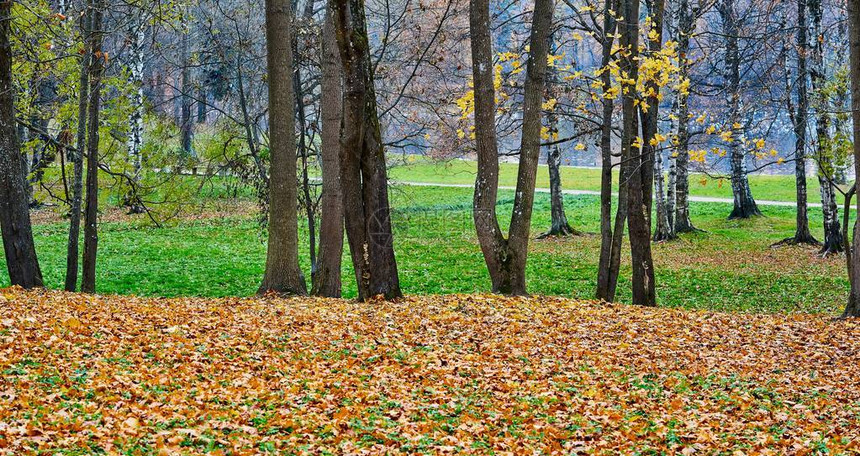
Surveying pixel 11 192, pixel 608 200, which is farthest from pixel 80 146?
pixel 608 200

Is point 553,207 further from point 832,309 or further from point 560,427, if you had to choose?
point 560,427

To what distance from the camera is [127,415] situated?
255 inches

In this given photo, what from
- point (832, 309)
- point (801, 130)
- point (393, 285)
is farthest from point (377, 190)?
point (801, 130)

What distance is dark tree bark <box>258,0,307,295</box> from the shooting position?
1192cm

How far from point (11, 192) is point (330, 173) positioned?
4.27 metres

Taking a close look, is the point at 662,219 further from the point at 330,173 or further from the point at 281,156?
the point at 281,156

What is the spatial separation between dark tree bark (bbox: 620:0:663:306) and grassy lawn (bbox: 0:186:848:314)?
2477 millimetres

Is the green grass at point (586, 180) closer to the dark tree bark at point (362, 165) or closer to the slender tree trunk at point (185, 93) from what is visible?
the slender tree trunk at point (185, 93)

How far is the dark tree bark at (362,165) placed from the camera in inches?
422

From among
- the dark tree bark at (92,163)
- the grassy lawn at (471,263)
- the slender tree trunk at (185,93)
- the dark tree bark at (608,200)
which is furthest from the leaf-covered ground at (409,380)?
the grassy lawn at (471,263)

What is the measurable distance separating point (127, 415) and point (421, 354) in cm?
329

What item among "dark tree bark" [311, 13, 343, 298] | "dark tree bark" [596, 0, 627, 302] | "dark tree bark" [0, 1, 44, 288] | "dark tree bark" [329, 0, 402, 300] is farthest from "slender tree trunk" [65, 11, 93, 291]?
"dark tree bark" [596, 0, 627, 302]

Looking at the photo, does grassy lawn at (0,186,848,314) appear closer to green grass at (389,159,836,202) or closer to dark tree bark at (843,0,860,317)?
dark tree bark at (843,0,860,317)

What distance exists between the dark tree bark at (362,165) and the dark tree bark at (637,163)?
3742 mm
